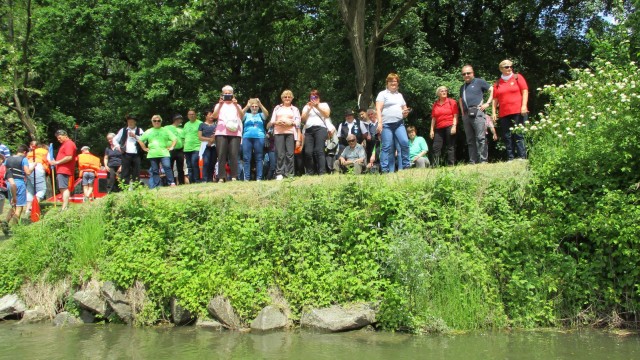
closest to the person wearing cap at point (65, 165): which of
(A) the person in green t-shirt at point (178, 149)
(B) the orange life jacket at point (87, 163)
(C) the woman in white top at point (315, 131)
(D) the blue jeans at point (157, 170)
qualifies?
(B) the orange life jacket at point (87, 163)

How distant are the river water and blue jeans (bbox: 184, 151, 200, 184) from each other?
5.22m

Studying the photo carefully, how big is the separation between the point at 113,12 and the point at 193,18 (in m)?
6.67

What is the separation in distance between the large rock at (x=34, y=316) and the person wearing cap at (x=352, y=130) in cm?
641

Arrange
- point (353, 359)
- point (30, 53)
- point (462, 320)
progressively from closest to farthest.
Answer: point (353, 359) < point (462, 320) < point (30, 53)

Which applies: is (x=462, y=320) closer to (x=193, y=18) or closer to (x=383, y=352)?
(x=383, y=352)

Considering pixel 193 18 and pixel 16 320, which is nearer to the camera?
pixel 16 320

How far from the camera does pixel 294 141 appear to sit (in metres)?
12.0

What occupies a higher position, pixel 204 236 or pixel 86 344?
pixel 204 236

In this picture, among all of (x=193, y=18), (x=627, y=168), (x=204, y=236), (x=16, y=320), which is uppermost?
(x=193, y=18)

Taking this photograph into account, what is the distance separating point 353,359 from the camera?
22.0 feet

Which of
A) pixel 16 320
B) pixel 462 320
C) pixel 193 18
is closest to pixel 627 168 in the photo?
pixel 462 320

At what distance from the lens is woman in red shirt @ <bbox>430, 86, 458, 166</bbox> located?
1171 centimetres

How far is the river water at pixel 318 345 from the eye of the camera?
6824mm

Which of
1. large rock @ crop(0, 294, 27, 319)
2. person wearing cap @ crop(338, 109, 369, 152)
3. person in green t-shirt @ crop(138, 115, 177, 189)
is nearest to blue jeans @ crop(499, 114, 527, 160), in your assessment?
person wearing cap @ crop(338, 109, 369, 152)
